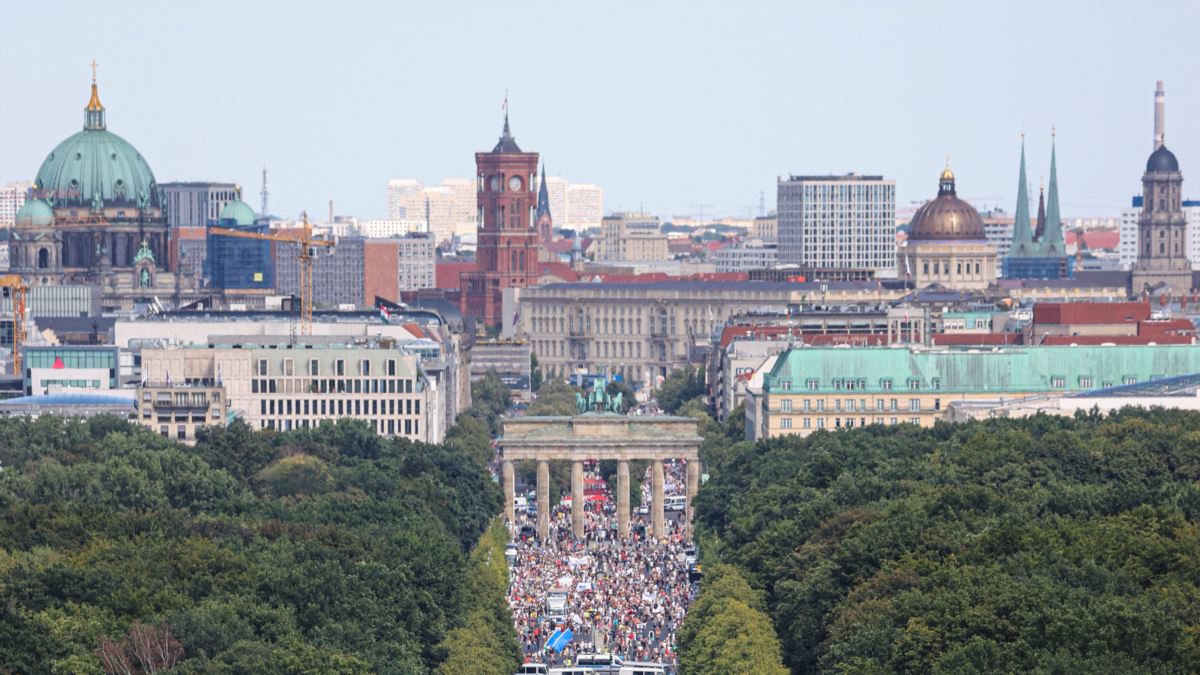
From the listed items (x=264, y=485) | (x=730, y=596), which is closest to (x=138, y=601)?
(x=730, y=596)

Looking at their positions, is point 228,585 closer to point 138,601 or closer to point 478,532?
point 138,601

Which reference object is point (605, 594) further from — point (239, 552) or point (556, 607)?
point (239, 552)

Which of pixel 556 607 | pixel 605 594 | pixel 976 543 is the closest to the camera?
pixel 976 543

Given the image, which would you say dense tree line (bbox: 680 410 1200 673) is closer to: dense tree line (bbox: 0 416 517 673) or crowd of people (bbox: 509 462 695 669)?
crowd of people (bbox: 509 462 695 669)

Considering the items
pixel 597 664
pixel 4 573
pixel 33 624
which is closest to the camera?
pixel 33 624

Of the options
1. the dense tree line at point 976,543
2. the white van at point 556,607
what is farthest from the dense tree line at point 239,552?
the dense tree line at point 976,543

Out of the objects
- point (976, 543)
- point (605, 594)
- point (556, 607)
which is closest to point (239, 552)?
point (976, 543)
